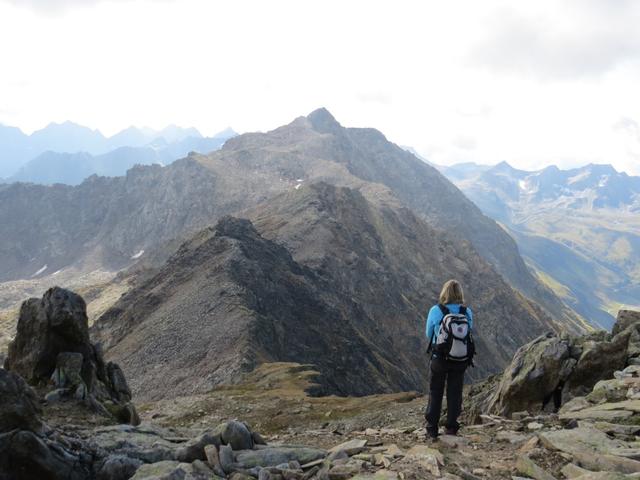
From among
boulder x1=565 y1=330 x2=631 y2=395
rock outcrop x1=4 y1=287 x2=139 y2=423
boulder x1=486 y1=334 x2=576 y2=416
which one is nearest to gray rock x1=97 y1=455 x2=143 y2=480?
rock outcrop x1=4 y1=287 x2=139 y2=423

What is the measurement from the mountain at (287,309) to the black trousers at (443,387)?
125 ft

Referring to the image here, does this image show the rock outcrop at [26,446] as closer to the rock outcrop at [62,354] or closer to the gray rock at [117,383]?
the rock outcrop at [62,354]

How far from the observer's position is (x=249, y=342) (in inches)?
2179

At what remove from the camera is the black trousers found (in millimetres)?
13938

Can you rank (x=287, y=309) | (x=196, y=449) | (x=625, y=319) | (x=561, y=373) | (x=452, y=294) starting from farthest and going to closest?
1. (x=287, y=309)
2. (x=625, y=319)
3. (x=561, y=373)
4. (x=452, y=294)
5. (x=196, y=449)

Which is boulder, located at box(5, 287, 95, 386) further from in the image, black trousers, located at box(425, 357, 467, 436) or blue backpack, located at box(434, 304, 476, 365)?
blue backpack, located at box(434, 304, 476, 365)

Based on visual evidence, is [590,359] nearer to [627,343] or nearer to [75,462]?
[627,343]

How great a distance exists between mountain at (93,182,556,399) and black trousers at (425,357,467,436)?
3809 centimetres

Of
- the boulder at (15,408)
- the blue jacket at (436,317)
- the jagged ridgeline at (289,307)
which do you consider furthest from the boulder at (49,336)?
the jagged ridgeline at (289,307)

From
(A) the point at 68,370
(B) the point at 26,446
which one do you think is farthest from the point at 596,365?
(A) the point at 68,370

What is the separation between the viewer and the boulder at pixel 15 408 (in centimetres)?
1177

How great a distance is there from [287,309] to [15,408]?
6161cm

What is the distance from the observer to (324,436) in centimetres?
2016

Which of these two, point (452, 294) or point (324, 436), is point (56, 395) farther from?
point (452, 294)
